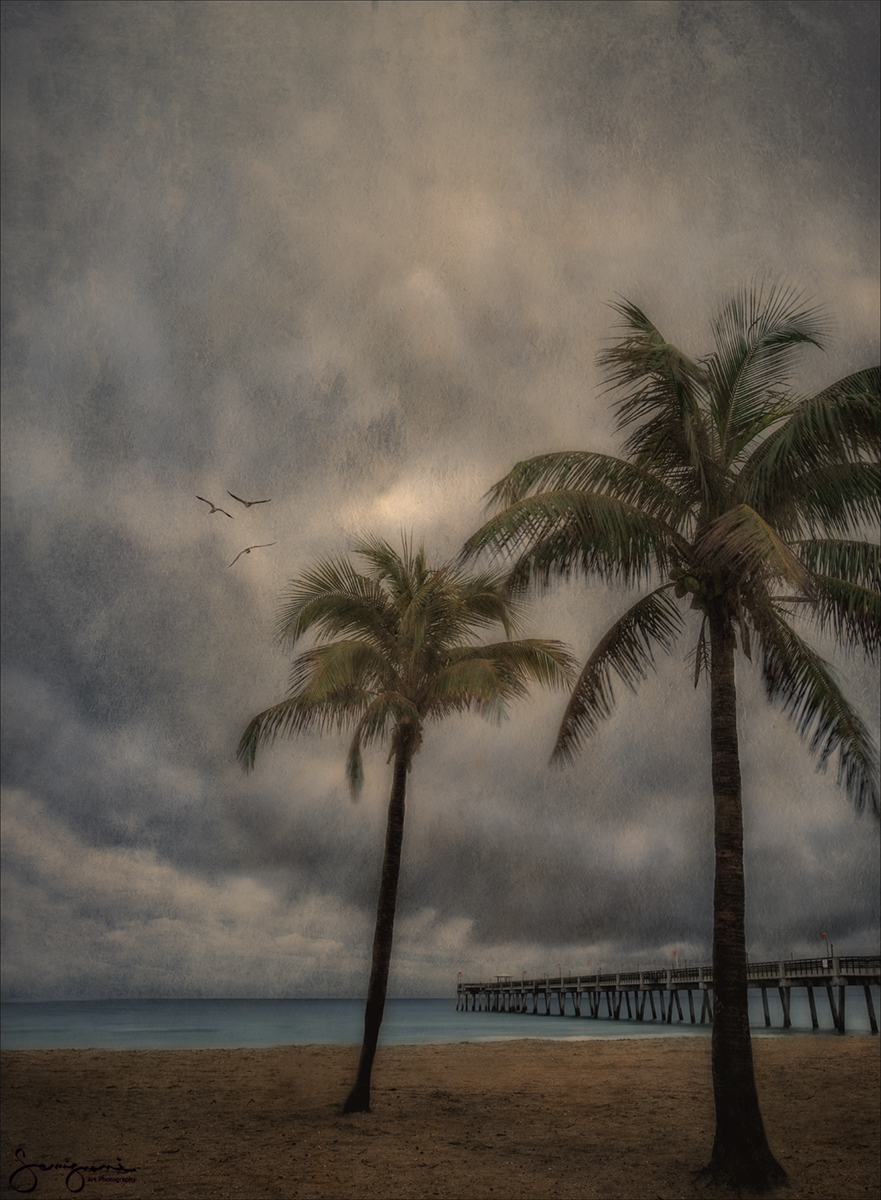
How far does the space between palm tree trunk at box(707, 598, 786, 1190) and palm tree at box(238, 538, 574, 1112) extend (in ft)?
6.87

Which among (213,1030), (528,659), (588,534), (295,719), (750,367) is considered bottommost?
(213,1030)

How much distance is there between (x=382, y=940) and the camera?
7.61 m

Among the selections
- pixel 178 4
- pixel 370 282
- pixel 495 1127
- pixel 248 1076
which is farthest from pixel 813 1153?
pixel 178 4

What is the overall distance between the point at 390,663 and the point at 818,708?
12.9 feet

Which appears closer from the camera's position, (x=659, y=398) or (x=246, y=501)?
(x=659, y=398)

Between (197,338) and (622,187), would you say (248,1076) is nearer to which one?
(197,338)

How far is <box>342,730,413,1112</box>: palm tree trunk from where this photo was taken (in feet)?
24.1

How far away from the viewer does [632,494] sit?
6.23 m

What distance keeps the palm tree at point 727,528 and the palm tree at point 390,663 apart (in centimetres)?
170

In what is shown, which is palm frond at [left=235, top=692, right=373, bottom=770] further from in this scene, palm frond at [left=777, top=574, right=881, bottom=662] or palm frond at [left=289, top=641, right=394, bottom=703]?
palm frond at [left=777, top=574, right=881, bottom=662]

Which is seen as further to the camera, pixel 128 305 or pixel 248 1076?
pixel 248 1076

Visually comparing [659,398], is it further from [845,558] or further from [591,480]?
[845,558]

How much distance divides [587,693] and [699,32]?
570cm

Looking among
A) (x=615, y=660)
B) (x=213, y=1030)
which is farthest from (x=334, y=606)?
(x=213, y=1030)
